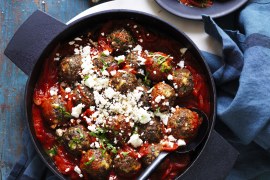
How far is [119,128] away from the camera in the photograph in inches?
96.3

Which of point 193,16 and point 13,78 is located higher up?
point 193,16

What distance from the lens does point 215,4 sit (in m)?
2.70

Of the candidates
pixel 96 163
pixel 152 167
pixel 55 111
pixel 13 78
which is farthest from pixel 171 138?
pixel 13 78

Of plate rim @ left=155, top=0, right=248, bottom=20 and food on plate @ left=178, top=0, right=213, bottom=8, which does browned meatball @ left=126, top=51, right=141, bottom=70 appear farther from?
food on plate @ left=178, top=0, right=213, bottom=8

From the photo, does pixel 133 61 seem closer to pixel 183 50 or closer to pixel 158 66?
pixel 158 66

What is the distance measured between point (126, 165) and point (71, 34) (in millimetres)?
725

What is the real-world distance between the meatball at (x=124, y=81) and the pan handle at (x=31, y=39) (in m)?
0.38

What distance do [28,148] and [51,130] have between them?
21 cm

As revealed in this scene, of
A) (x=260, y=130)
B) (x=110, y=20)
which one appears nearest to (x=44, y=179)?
(x=110, y=20)

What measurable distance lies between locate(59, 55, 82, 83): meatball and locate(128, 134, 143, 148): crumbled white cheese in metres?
0.41

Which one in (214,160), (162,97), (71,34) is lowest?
(214,160)

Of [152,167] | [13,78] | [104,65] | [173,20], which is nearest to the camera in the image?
[152,167]

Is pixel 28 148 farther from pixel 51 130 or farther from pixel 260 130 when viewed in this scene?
pixel 260 130

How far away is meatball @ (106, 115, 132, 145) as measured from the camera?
2.44 m
